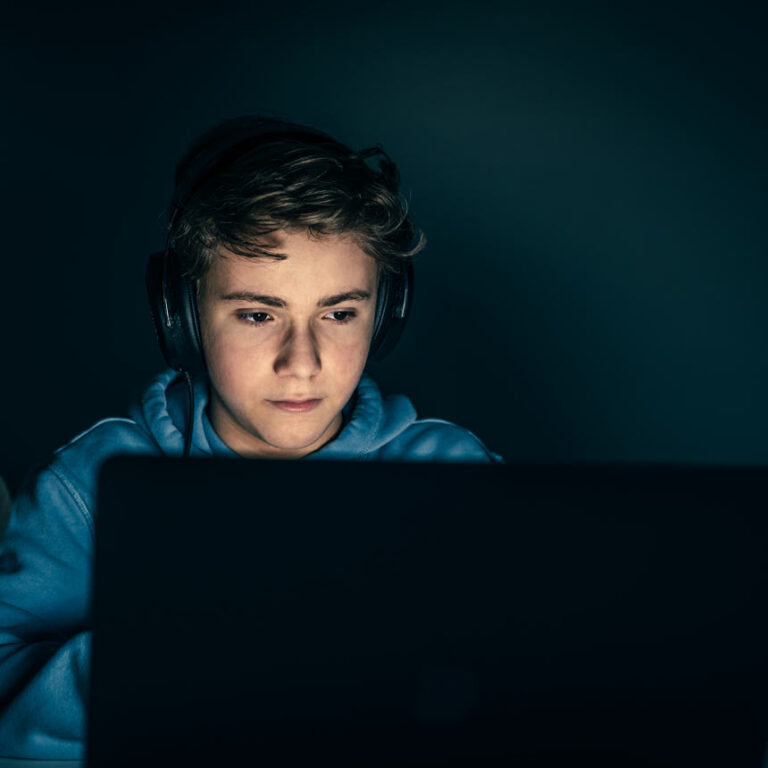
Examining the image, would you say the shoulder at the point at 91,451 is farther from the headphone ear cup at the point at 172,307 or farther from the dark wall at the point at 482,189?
the dark wall at the point at 482,189

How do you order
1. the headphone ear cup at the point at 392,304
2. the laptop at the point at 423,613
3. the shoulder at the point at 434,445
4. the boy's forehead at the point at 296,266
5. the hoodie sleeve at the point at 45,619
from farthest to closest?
the shoulder at the point at 434,445 < the headphone ear cup at the point at 392,304 < the boy's forehead at the point at 296,266 < the hoodie sleeve at the point at 45,619 < the laptop at the point at 423,613

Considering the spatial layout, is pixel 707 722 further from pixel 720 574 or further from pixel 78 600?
pixel 78 600

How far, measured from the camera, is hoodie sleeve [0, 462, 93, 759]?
2.39 ft

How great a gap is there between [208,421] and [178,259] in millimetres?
263

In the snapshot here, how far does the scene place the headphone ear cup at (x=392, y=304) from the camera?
1.06 metres

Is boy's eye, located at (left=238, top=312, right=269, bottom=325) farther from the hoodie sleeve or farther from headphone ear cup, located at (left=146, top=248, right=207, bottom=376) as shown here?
the hoodie sleeve

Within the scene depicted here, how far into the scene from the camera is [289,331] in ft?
3.14

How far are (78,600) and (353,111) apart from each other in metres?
0.91

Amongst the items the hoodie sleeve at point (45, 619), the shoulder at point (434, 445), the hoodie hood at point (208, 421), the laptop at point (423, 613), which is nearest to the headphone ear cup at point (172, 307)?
the hoodie hood at point (208, 421)

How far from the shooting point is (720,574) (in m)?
0.48

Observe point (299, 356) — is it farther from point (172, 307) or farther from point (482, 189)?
point (482, 189)

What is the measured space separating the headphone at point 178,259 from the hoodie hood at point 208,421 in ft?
0.29

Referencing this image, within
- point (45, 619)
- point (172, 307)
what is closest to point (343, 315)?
point (172, 307)

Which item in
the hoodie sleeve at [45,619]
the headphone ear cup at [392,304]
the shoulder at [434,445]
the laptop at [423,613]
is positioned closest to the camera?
the laptop at [423,613]
